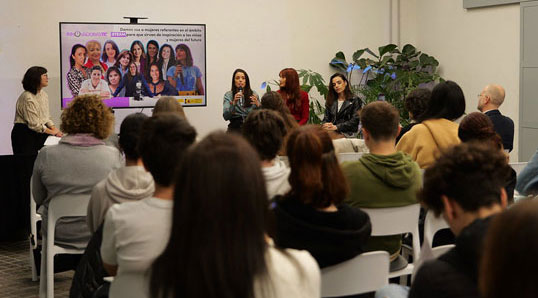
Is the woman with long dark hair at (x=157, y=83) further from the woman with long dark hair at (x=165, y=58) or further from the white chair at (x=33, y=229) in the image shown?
the white chair at (x=33, y=229)

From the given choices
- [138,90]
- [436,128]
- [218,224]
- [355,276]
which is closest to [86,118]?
[355,276]

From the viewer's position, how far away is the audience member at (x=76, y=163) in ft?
13.8

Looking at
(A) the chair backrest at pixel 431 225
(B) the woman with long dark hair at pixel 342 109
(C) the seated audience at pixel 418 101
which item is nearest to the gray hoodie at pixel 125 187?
(A) the chair backrest at pixel 431 225

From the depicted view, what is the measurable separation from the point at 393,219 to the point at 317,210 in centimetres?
91

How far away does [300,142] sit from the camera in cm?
287

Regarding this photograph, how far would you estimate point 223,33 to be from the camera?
11.0 m

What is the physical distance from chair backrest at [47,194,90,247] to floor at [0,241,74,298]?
3.89 feet

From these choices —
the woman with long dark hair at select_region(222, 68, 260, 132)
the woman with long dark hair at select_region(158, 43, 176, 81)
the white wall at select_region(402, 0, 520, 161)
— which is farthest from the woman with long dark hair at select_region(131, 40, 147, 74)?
the white wall at select_region(402, 0, 520, 161)

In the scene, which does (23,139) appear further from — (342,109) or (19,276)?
(342,109)

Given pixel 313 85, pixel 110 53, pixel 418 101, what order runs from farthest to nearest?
pixel 313 85 < pixel 110 53 < pixel 418 101

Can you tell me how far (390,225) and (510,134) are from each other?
2.91m

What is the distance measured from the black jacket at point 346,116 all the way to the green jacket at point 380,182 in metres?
4.48

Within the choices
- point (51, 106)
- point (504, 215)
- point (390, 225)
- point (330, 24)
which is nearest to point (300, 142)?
point (390, 225)

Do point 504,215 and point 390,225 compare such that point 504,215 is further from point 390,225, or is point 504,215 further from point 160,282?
point 390,225
